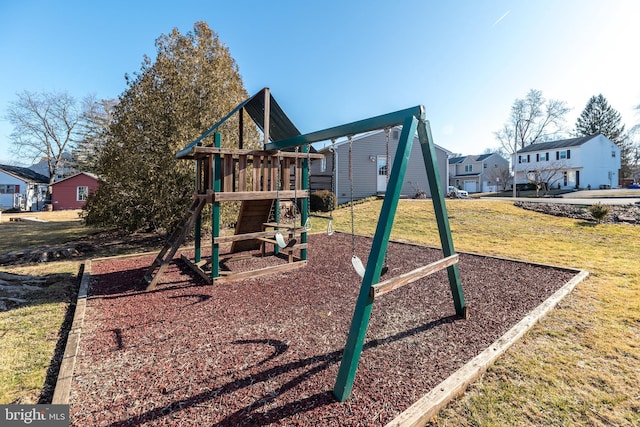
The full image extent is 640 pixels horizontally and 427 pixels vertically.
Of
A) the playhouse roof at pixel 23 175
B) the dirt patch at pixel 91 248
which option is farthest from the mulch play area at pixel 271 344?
the playhouse roof at pixel 23 175

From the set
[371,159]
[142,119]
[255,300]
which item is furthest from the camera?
[371,159]

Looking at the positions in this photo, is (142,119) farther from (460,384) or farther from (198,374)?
(460,384)

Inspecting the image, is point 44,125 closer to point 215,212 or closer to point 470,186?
point 215,212

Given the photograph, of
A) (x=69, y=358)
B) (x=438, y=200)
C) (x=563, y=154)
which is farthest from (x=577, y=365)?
(x=563, y=154)

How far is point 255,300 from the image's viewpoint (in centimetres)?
438

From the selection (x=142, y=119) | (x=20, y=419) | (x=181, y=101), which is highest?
(x=181, y=101)

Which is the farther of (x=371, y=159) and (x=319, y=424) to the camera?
(x=371, y=159)

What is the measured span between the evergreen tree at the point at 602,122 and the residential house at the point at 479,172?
67.9ft

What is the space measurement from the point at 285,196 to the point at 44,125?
4102 cm

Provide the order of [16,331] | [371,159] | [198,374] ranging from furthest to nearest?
1. [371,159]
2. [16,331]
3. [198,374]

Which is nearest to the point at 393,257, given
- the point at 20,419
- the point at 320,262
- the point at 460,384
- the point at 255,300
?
the point at 320,262

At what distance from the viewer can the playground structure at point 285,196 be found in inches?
96.9

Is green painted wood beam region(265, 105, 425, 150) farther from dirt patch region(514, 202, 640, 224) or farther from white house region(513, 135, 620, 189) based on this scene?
white house region(513, 135, 620, 189)

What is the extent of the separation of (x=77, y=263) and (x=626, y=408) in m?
9.14
